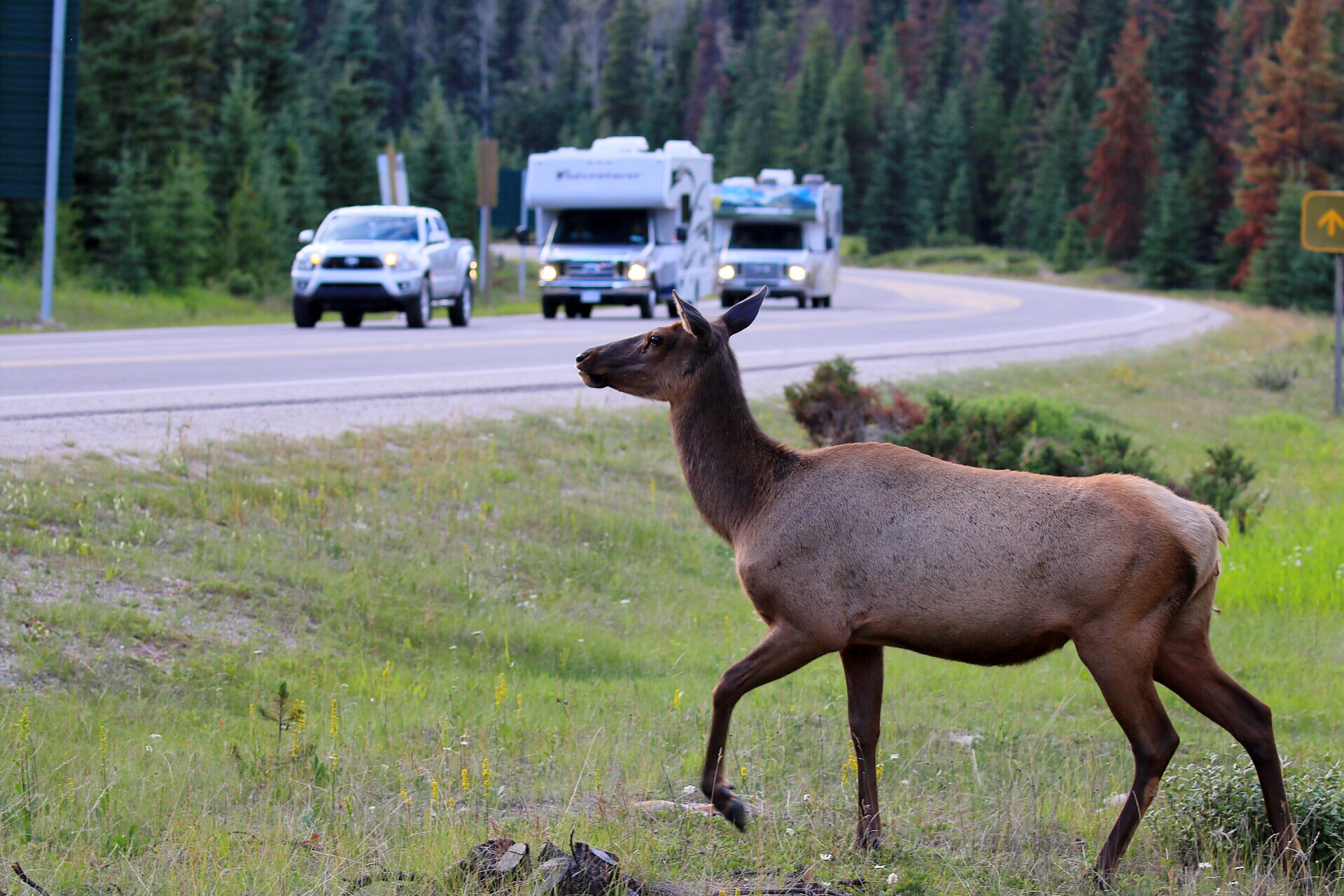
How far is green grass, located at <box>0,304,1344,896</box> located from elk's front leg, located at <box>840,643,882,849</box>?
0.17m

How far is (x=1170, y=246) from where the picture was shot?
71875 millimetres

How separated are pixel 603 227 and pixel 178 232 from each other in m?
13.8

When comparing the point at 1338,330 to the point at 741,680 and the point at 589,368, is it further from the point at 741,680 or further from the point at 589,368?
the point at 741,680

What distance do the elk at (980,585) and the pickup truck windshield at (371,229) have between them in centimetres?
2241

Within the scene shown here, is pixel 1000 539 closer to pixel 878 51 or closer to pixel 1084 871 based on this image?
pixel 1084 871

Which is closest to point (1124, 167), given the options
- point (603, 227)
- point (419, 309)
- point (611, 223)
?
point (611, 223)

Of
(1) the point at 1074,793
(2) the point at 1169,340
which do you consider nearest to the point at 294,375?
(1) the point at 1074,793

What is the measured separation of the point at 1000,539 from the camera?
5098 mm

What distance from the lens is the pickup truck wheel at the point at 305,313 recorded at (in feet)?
85.6

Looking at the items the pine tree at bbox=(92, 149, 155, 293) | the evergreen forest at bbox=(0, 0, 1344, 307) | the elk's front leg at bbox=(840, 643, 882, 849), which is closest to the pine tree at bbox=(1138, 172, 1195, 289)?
the evergreen forest at bbox=(0, 0, 1344, 307)

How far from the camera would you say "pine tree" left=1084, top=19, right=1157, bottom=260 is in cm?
8481

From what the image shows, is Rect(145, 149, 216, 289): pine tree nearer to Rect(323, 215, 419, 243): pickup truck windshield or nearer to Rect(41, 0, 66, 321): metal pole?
Rect(41, 0, 66, 321): metal pole

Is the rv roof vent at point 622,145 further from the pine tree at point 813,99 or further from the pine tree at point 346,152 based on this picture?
the pine tree at point 813,99

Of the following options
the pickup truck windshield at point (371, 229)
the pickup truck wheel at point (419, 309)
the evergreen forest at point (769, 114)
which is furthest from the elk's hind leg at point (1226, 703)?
the evergreen forest at point (769, 114)
